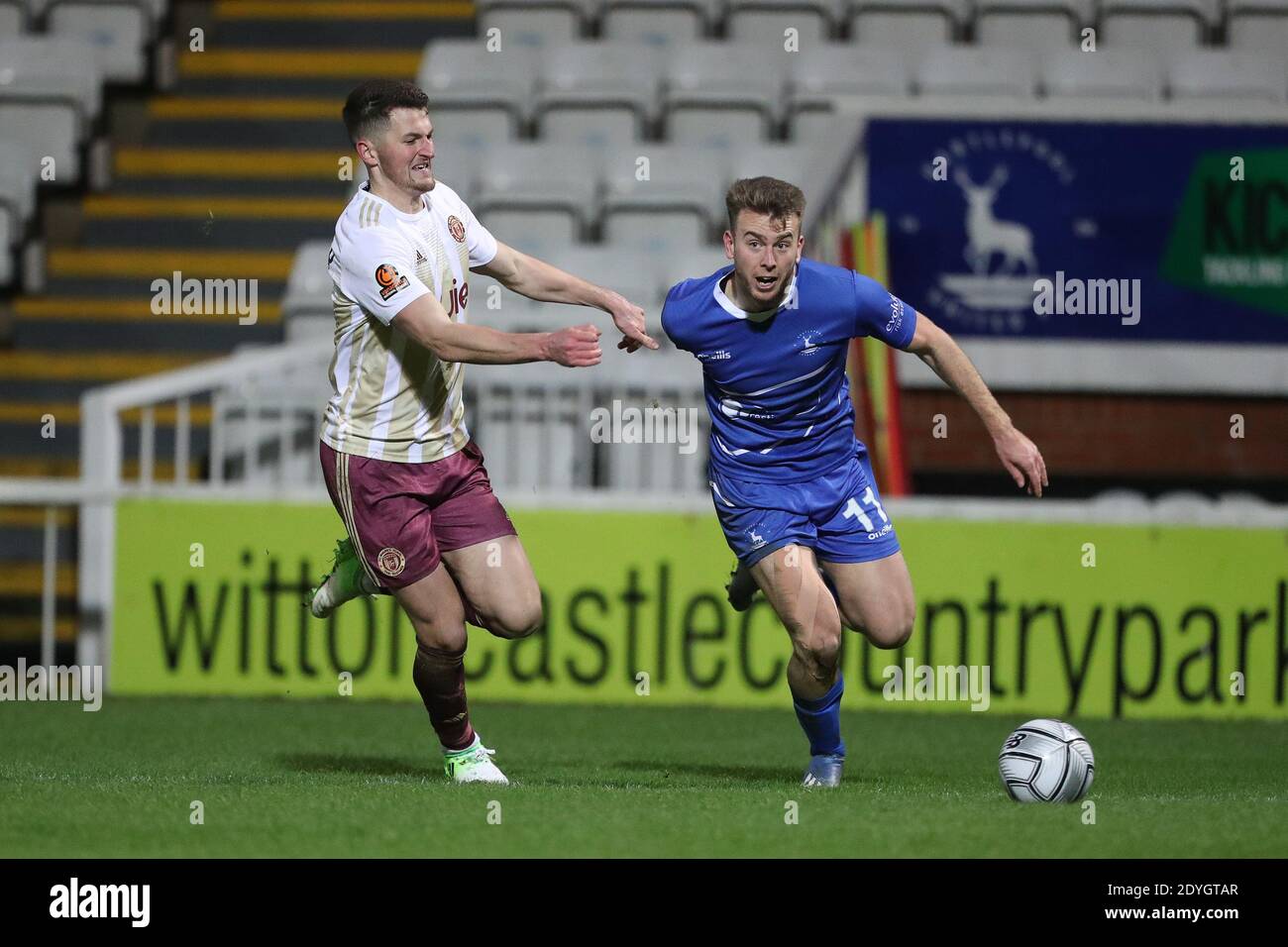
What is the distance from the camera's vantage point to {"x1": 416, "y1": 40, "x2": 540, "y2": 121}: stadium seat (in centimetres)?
1247

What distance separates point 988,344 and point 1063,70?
8.38 ft

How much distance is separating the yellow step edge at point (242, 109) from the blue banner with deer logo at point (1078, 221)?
15.0 feet

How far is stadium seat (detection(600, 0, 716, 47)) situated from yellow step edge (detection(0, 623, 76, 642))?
519cm

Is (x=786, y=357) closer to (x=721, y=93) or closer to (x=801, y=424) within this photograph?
(x=801, y=424)

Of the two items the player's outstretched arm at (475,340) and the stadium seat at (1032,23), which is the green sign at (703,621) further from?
the stadium seat at (1032,23)

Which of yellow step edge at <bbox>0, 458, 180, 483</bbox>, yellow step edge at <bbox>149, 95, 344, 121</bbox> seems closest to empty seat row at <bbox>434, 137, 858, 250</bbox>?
yellow step edge at <bbox>149, 95, 344, 121</bbox>

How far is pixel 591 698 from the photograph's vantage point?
9.37 metres

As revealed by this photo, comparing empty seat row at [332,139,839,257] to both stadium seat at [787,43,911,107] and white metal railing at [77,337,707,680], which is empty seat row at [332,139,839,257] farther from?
white metal railing at [77,337,707,680]

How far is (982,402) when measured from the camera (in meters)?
6.18

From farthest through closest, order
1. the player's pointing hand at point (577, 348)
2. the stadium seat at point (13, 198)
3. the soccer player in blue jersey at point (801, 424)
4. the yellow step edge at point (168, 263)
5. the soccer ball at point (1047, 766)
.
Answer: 1. the yellow step edge at point (168, 263)
2. the stadium seat at point (13, 198)
3. the soccer player in blue jersey at point (801, 424)
4. the soccer ball at point (1047, 766)
5. the player's pointing hand at point (577, 348)

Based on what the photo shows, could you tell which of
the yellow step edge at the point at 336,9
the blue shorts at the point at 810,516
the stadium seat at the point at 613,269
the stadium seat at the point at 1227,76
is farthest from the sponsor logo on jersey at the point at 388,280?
the yellow step edge at the point at 336,9

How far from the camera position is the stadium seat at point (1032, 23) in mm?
12820

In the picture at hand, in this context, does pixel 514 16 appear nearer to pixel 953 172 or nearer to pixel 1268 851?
pixel 953 172
